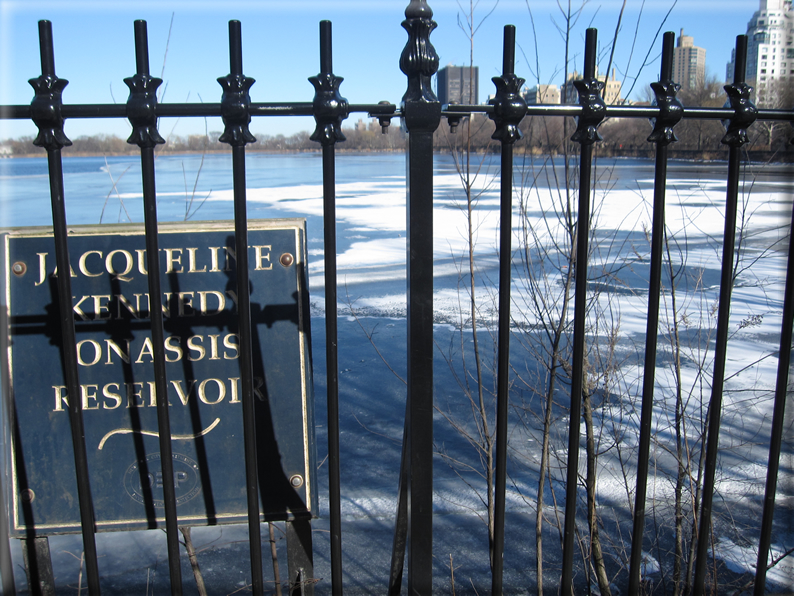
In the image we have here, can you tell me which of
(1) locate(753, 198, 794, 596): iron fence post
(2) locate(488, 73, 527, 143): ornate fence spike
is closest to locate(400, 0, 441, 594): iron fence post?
(2) locate(488, 73, 527, 143): ornate fence spike

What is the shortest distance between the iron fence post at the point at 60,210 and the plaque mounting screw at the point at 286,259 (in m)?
0.59

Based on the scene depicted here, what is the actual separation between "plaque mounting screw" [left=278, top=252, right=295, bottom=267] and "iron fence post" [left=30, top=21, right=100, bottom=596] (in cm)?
59

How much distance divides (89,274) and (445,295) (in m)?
6.08

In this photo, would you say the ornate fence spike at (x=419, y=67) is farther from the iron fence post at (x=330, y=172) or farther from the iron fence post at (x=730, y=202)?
the iron fence post at (x=730, y=202)

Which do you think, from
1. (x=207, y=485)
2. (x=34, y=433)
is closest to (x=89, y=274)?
(x=34, y=433)

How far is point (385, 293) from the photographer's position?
7938 mm

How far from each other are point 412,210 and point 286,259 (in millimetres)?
525

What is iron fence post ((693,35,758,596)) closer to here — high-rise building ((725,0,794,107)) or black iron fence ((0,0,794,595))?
black iron fence ((0,0,794,595))


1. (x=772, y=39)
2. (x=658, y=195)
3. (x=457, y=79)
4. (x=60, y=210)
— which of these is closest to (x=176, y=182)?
(x=457, y=79)

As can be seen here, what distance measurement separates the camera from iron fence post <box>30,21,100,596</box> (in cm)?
128

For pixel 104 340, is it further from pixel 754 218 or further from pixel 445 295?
pixel 754 218

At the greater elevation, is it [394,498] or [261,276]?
[261,276]

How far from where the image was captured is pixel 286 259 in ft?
5.90

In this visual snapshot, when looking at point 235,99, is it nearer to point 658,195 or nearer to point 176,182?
point 658,195
